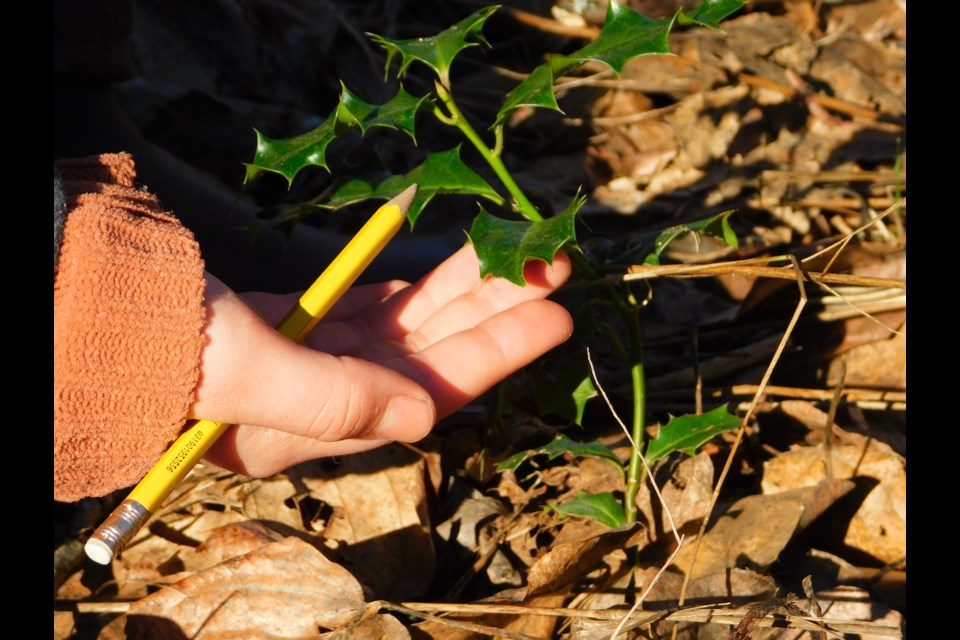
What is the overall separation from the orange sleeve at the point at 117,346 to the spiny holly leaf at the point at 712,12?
845 mm

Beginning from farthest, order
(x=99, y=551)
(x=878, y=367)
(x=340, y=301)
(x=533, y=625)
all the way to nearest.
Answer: (x=878, y=367), (x=340, y=301), (x=533, y=625), (x=99, y=551)

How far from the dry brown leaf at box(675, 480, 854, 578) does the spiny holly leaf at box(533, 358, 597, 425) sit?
11.9 inches

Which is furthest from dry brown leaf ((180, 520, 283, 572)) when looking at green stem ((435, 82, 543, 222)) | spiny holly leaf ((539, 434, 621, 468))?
green stem ((435, 82, 543, 222))

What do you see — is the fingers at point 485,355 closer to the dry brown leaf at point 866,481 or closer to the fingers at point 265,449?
the fingers at point 265,449

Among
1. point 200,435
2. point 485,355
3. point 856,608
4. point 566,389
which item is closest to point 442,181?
point 485,355

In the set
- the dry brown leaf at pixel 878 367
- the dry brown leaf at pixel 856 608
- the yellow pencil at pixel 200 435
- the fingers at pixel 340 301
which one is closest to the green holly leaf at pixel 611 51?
the yellow pencil at pixel 200 435

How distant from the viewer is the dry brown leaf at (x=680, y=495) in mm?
1638

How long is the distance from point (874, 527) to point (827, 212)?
3.81ft

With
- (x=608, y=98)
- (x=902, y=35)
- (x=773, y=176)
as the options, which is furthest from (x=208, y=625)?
(x=902, y=35)

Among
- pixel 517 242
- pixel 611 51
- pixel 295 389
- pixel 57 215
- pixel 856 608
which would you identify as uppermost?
pixel 611 51

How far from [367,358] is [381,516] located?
0.29 metres

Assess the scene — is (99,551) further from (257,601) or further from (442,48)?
(442,48)

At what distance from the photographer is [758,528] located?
62.5 inches

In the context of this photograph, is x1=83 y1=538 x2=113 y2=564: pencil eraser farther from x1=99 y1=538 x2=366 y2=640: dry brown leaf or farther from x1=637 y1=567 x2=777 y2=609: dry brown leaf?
x1=637 y1=567 x2=777 y2=609: dry brown leaf
